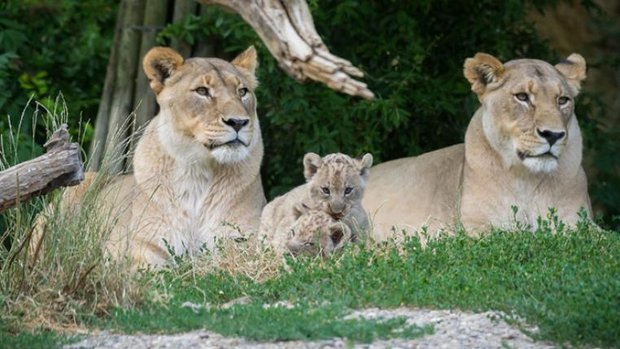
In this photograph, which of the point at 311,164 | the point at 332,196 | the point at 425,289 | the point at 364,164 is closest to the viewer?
the point at 425,289

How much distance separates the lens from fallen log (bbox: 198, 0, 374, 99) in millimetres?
8539

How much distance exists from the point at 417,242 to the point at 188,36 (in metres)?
3.97

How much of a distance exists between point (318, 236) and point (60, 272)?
5.63ft

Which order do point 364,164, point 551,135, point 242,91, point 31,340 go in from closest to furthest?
point 31,340 → point 364,164 → point 551,135 → point 242,91

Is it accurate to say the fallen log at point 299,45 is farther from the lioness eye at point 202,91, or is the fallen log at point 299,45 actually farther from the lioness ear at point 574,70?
the lioness ear at point 574,70

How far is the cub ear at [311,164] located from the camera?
375 inches

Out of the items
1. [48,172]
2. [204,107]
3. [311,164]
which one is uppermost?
[204,107]

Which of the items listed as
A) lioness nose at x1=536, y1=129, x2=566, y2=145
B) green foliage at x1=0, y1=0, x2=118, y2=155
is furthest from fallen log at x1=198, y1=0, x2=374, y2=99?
green foliage at x1=0, y1=0, x2=118, y2=155

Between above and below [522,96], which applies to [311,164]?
below

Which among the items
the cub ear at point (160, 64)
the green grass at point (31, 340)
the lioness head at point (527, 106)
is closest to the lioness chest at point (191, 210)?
the cub ear at point (160, 64)

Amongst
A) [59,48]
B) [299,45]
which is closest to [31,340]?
[299,45]

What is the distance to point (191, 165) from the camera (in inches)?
397

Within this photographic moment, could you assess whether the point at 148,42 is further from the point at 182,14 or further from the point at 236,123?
the point at 236,123

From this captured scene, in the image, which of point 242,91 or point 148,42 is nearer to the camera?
point 242,91
